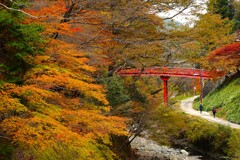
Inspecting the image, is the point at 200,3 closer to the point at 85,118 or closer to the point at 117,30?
the point at 117,30

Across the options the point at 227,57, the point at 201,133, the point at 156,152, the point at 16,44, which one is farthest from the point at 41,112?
the point at 227,57

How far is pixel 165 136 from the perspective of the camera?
768 inches

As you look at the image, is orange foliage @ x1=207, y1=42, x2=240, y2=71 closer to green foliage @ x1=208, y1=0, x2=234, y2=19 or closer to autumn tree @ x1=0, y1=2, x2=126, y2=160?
green foliage @ x1=208, y1=0, x2=234, y2=19

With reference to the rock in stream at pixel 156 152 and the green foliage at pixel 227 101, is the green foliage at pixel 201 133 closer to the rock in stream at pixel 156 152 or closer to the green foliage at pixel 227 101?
the rock in stream at pixel 156 152

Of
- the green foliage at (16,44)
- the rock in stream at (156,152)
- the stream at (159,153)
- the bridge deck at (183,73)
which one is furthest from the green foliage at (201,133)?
the green foliage at (16,44)

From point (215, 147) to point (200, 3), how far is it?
9698 millimetres

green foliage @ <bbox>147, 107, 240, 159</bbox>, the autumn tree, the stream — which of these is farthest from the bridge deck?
the autumn tree

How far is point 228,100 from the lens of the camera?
26.0 metres

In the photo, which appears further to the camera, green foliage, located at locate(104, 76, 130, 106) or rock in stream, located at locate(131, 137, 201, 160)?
rock in stream, located at locate(131, 137, 201, 160)

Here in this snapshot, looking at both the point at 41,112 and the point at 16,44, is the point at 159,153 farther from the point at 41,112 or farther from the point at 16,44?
the point at 16,44

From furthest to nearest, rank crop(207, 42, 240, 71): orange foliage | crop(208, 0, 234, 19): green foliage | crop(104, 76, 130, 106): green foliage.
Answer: crop(208, 0, 234, 19): green foliage
crop(207, 42, 240, 71): orange foliage
crop(104, 76, 130, 106): green foliage

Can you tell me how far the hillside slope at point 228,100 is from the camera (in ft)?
77.1

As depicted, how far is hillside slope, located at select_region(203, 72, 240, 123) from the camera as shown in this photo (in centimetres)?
2349

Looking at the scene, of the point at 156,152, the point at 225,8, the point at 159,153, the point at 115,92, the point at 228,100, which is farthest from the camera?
the point at 225,8
